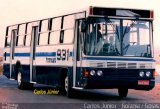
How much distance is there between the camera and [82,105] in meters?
16.6

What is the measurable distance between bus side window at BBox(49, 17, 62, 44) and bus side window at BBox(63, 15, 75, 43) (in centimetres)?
62

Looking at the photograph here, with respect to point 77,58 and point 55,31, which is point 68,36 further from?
point 55,31

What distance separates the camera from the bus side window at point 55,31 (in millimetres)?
21022

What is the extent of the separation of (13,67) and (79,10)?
8.02 m

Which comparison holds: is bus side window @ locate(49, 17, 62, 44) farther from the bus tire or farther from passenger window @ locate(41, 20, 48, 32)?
the bus tire

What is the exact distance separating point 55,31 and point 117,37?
3401mm

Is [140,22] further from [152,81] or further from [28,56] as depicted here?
[28,56]

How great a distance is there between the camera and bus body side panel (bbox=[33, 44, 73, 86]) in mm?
19797

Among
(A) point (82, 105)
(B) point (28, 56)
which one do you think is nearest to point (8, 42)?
(B) point (28, 56)

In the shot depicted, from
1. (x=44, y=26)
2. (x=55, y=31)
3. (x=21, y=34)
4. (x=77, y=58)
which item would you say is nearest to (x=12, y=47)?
(x=21, y=34)

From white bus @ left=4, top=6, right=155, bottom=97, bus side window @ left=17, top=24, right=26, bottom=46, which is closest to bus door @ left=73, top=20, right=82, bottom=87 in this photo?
white bus @ left=4, top=6, right=155, bottom=97

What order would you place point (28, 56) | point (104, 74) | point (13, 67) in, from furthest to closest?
point (13, 67), point (28, 56), point (104, 74)

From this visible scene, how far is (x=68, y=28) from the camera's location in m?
20.0

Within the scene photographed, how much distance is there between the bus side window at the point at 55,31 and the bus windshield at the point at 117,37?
9.09ft
